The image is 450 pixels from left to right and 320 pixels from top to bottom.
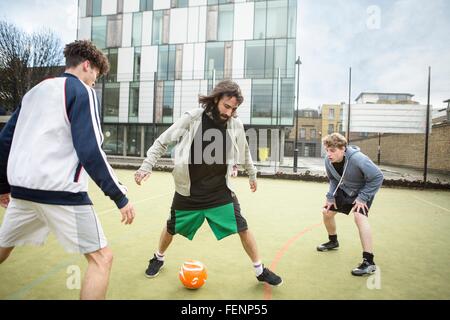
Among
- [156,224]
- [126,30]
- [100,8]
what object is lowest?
[156,224]

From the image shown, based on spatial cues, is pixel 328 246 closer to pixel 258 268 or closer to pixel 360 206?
pixel 360 206

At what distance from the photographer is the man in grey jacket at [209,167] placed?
3139 mm

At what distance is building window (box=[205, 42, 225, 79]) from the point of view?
1107 inches

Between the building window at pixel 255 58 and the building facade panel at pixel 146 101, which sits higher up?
the building window at pixel 255 58

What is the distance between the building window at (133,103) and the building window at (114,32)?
17.0ft

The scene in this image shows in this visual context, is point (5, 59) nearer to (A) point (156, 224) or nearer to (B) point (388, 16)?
(A) point (156, 224)

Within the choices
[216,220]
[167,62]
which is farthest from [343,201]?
[167,62]

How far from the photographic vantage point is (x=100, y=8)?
31.7 meters

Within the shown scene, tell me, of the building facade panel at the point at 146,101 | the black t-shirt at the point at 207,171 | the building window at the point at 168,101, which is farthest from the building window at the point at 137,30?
the black t-shirt at the point at 207,171

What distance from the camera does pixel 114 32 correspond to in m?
31.3

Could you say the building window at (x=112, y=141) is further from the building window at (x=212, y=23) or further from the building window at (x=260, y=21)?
the building window at (x=260, y=21)

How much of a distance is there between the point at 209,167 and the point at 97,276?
62.7 inches
